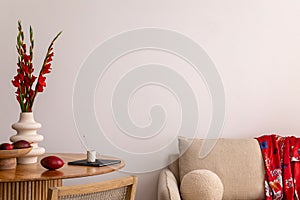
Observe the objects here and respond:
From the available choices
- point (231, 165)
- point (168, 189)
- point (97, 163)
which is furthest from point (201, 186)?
point (97, 163)

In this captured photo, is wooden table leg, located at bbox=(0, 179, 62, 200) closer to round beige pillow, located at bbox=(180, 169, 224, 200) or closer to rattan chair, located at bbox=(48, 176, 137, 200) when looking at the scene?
rattan chair, located at bbox=(48, 176, 137, 200)

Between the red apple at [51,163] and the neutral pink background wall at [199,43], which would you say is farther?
the neutral pink background wall at [199,43]

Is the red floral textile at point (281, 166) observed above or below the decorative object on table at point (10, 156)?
below

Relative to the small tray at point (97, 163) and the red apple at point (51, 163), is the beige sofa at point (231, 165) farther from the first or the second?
the red apple at point (51, 163)

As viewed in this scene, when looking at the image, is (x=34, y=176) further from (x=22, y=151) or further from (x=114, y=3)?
(x=114, y=3)

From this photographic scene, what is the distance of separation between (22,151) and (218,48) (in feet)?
6.12

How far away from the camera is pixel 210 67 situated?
3785mm

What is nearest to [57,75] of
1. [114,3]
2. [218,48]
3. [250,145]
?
[114,3]

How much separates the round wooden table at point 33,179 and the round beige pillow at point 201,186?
65cm

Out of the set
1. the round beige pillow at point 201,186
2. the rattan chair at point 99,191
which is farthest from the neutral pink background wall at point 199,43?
the rattan chair at point 99,191

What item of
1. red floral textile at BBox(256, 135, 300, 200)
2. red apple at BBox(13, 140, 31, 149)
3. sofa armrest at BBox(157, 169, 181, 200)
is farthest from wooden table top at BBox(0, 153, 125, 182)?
red floral textile at BBox(256, 135, 300, 200)

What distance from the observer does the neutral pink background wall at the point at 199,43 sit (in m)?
3.64

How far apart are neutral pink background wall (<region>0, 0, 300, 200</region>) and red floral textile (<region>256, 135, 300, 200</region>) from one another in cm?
32

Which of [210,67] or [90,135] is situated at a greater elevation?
[210,67]
